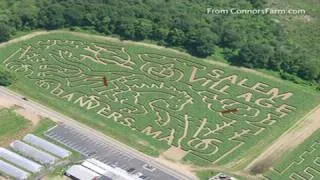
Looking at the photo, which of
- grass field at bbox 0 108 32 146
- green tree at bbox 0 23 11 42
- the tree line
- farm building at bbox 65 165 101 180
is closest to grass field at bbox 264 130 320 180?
the tree line

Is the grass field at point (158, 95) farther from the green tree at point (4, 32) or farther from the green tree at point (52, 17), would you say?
the green tree at point (52, 17)

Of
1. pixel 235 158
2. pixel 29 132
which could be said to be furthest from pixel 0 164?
pixel 235 158

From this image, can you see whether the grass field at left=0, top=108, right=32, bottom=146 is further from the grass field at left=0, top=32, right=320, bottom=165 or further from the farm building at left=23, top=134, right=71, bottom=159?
the grass field at left=0, top=32, right=320, bottom=165

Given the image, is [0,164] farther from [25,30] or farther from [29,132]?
[25,30]

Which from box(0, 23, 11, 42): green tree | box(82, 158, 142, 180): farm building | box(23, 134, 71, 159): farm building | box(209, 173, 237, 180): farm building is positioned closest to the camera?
box(82, 158, 142, 180): farm building

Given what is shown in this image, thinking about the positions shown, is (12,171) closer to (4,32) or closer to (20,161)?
(20,161)

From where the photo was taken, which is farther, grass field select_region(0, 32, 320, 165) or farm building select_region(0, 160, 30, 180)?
grass field select_region(0, 32, 320, 165)

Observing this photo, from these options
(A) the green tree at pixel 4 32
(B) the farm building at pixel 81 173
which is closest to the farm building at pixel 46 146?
(B) the farm building at pixel 81 173
